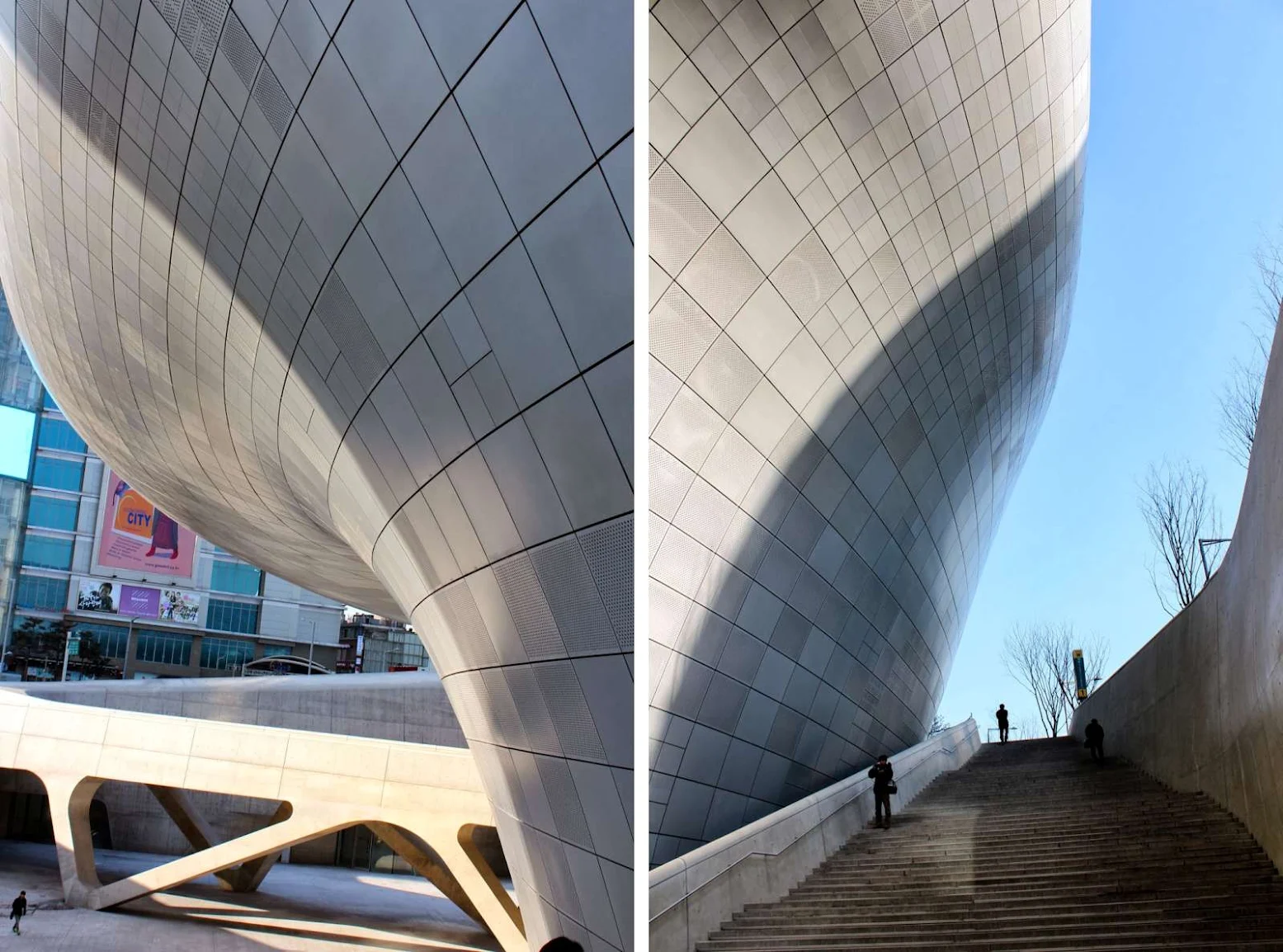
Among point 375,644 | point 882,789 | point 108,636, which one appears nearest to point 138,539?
point 108,636

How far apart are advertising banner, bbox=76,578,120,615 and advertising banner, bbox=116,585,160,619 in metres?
0.55

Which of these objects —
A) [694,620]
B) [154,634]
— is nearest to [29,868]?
[694,620]

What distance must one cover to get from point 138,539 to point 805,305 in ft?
215

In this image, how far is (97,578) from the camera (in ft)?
208

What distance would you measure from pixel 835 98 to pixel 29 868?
3313 cm

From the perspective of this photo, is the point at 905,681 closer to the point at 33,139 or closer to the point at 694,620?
the point at 694,620

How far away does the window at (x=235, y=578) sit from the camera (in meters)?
67.9

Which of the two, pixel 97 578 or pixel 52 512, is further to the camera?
pixel 97 578

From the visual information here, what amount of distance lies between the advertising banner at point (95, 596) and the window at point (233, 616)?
6231 mm

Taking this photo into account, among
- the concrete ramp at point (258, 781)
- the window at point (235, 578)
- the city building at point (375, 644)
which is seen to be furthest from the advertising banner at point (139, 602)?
the concrete ramp at point (258, 781)

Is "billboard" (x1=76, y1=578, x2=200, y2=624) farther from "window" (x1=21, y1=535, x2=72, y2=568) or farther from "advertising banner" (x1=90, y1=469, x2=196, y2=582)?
"window" (x1=21, y1=535, x2=72, y2=568)

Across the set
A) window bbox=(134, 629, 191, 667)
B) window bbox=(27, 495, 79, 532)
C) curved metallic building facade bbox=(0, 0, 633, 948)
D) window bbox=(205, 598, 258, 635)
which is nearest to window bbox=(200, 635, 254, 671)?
window bbox=(205, 598, 258, 635)

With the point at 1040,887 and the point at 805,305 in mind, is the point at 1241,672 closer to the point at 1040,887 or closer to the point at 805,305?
the point at 1040,887

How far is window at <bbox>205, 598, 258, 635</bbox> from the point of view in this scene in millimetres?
67375
